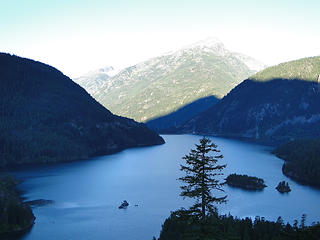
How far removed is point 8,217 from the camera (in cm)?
10806

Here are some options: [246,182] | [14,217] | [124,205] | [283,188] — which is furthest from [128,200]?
[283,188]

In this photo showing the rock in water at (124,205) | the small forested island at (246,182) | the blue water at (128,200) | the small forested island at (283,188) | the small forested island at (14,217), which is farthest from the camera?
the small forested island at (246,182)

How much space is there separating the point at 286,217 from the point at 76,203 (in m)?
68.3

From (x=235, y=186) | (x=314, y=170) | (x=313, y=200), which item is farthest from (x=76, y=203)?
(x=314, y=170)

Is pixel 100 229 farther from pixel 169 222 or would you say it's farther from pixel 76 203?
pixel 76 203

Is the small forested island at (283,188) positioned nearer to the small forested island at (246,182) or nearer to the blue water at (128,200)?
the blue water at (128,200)

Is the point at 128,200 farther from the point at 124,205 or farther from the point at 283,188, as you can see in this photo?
the point at 283,188

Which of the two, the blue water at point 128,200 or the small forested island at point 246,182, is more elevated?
the small forested island at point 246,182

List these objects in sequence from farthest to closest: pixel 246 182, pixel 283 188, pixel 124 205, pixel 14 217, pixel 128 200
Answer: pixel 246 182, pixel 283 188, pixel 128 200, pixel 124 205, pixel 14 217

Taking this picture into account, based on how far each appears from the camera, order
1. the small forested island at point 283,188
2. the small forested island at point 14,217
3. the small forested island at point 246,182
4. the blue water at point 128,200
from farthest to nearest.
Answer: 1. the small forested island at point 246,182
2. the small forested island at point 283,188
3. the small forested island at point 14,217
4. the blue water at point 128,200

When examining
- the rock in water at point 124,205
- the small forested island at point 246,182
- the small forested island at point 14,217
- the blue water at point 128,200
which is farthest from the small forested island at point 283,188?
the small forested island at point 14,217

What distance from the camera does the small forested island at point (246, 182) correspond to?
155375 mm

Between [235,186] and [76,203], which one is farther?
[235,186]

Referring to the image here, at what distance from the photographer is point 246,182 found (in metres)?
160
